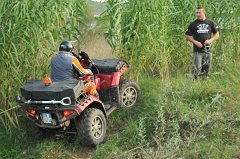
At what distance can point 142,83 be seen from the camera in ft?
25.5

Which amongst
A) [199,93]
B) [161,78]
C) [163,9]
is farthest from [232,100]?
[163,9]

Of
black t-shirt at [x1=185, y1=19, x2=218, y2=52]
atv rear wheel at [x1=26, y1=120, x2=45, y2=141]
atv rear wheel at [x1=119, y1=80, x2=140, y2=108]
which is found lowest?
atv rear wheel at [x1=26, y1=120, x2=45, y2=141]

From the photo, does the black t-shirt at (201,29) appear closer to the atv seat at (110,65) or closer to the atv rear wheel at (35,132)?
the atv seat at (110,65)

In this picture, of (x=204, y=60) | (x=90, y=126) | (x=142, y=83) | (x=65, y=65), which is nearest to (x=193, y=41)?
(x=204, y=60)

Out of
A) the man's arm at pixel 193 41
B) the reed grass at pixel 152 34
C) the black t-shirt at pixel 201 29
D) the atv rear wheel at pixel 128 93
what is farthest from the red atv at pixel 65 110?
the black t-shirt at pixel 201 29

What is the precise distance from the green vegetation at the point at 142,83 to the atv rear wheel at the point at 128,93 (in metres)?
0.15

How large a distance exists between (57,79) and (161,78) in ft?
7.90

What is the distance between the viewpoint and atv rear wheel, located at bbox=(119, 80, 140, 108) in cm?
686

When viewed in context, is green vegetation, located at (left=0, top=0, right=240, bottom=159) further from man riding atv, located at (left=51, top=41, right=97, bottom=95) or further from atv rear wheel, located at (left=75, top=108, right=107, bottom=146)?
man riding atv, located at (left=51, top=41, right=97, bottom=95)

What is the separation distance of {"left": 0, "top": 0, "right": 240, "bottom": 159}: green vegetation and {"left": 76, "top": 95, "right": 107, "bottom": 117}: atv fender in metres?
0.49

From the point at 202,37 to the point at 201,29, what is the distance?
0.16 meters

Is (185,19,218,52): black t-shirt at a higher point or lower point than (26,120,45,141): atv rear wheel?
higher

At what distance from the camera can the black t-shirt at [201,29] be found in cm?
806

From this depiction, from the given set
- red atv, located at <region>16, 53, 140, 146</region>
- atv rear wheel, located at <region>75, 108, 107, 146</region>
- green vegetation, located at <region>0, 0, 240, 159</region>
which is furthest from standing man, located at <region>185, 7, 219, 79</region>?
atv rear wheel, located at <region>75, 108, 107, 146</region>
